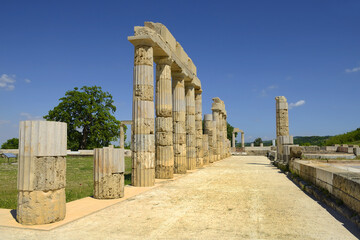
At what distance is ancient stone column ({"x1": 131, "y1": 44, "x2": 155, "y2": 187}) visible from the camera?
35.4 feet

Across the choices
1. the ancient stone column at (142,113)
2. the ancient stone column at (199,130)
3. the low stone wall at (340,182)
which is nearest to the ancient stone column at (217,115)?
the ancient stone column at (199,130)

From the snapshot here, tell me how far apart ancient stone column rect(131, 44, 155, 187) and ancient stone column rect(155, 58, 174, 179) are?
5.90 ft

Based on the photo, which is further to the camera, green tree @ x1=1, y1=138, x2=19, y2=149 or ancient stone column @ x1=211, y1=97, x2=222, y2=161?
green tree @ x1=1, y1=138, x2=19, y2=149

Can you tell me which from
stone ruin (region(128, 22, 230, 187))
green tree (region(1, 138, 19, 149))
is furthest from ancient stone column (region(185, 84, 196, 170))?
green tree (region(1, 138, 19, 149))

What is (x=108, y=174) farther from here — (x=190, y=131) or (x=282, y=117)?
(x=282, y=117)

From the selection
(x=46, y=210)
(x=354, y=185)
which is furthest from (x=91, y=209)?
(x=354, y=185)

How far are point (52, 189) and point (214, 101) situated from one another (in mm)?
26050

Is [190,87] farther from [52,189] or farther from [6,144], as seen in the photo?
[6,144]

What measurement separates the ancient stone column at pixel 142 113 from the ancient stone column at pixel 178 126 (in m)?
4.12

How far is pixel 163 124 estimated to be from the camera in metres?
12.9

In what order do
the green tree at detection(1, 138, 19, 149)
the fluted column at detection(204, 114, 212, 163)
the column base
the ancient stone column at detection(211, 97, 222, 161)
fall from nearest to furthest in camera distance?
the column base → the fluted column at detection(204, 114, 212, 163) → the ancient stone column at detection(211, 97, 222, 161) → the green tree at detection(1, 138, 19, 149)

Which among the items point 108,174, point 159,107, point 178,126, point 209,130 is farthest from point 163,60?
point 209,130

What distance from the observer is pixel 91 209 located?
668 cm

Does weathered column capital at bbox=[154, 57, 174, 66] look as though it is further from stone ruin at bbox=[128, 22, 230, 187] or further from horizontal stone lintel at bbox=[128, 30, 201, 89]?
horizontal stone lintel at bbox=[128, 30, 201, 89]
